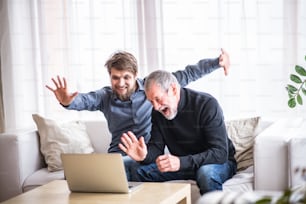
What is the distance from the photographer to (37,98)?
4.34 meters

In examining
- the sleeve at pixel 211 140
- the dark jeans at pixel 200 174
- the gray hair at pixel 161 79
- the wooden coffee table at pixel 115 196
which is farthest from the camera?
the gray hair at pixel 161 79

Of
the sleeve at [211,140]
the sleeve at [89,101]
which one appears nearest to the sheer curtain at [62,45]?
the sleeve at [89,101]

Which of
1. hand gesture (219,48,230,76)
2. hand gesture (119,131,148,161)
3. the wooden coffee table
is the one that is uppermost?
hand gesture (219,48,230,76)

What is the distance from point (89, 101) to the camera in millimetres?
4109

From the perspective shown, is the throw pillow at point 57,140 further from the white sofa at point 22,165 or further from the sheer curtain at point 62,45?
the sheer curtain at point 62,45

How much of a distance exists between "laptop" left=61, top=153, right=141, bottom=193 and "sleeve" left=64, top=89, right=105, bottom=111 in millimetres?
1045

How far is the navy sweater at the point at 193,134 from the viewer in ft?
11.8

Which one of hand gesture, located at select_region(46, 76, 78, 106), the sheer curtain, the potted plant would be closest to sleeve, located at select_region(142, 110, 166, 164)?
the sheer curtain

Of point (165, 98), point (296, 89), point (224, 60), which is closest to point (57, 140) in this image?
point (165, 98)

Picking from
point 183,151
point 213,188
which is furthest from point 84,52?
point 213,188

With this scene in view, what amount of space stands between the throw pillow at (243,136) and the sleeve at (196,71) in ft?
1.14

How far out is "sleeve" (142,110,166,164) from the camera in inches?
149

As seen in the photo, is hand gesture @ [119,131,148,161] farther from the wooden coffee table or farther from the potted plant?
the potted plant

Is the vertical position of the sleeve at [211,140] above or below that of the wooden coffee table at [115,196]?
above
